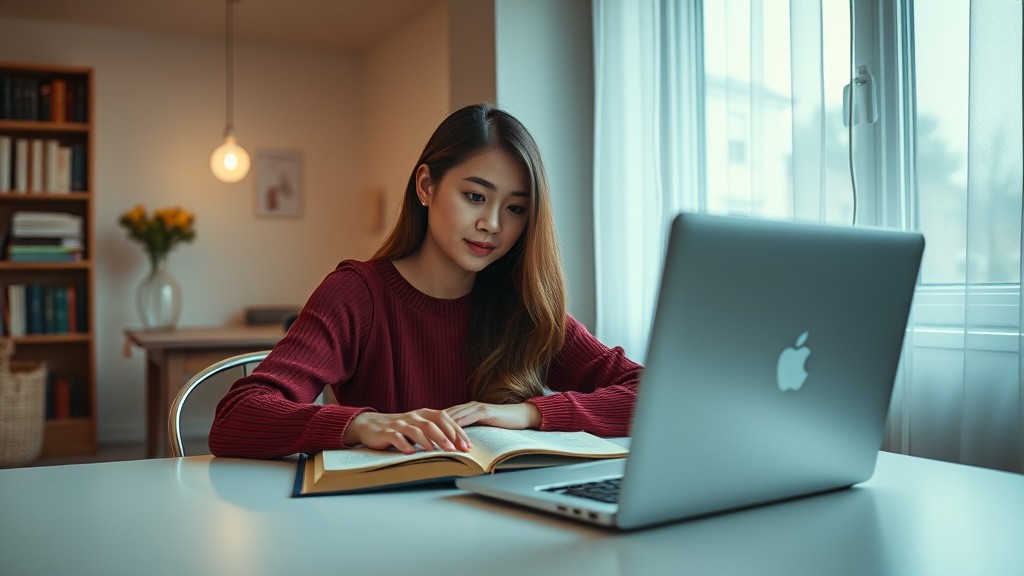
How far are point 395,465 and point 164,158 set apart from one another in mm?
4722

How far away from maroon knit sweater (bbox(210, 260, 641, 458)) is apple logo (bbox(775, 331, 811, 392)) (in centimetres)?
53

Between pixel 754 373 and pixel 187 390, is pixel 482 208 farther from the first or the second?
pixel 754 373

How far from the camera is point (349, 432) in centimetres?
112

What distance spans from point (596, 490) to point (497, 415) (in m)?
0.38

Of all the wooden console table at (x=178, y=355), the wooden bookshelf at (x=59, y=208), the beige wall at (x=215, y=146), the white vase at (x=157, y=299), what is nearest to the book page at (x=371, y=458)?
the wooden console table at (x=178, y=355)

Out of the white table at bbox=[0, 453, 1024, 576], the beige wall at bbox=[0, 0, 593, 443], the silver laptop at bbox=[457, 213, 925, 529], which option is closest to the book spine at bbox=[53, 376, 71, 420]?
the beige wall at bbox=[0, 0, 593, 443]

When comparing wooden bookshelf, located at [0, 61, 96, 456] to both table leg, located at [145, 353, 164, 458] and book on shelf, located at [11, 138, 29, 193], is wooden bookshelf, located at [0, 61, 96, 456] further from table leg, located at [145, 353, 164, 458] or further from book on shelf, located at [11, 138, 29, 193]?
table leg, located at [145, 353, 164, 458]

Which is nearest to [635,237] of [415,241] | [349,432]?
[415,241]

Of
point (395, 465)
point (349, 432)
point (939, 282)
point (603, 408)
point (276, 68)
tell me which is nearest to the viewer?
point (395, 465)

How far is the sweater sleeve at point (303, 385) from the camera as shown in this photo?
3.72ft

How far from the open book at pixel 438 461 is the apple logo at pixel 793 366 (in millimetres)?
317

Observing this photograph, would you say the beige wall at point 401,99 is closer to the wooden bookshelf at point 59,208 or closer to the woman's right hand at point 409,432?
the wooden bookshelf at point 59,208

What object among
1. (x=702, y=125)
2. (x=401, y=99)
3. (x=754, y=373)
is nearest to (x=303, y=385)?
(x=754, y=373)

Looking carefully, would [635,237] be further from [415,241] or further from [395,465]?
[395,465]
